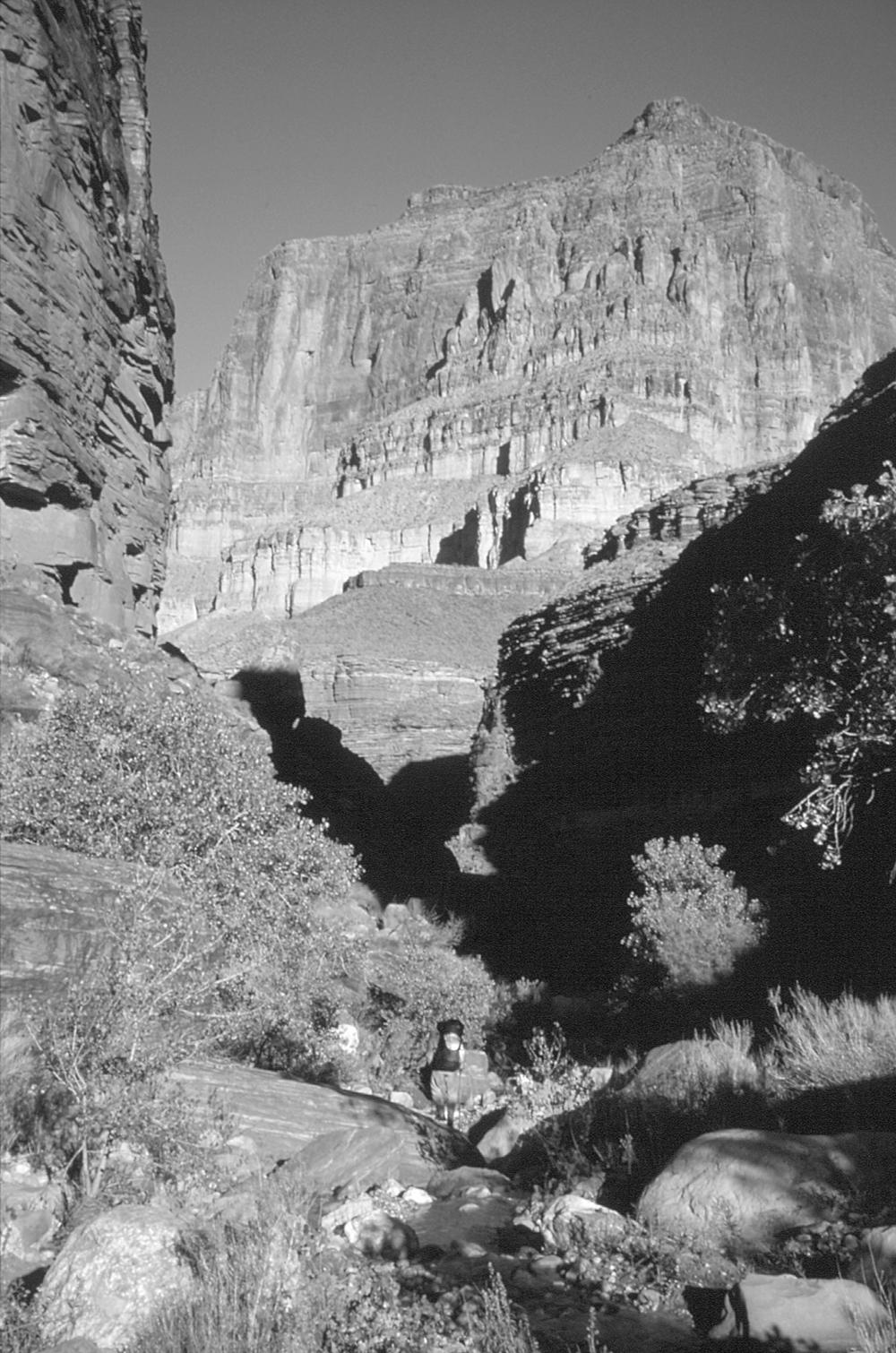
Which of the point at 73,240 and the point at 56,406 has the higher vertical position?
the point at 73,240

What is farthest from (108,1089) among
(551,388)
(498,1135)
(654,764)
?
(551,388)

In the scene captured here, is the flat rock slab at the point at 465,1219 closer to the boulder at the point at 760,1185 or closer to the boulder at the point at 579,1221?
the boulder at the point at 579,1221

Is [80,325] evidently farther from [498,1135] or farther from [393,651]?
[393,651]

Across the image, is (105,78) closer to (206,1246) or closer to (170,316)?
(170,316)

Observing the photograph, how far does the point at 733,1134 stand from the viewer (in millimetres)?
6805

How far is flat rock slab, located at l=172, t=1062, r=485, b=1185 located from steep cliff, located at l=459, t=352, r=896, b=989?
334 inches

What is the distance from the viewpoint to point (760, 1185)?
20.1 feet

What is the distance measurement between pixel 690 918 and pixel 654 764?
10.7 metres

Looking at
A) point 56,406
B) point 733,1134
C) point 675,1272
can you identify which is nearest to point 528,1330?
point 675,1272

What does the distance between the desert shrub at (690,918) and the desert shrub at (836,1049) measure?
769 centimetres

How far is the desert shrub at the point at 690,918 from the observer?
703 inches

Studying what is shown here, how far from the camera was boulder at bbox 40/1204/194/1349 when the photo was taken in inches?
208

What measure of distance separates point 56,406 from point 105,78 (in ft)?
52.8

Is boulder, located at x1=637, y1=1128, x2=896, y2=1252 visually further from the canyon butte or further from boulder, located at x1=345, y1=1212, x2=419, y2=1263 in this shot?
the canyon butte
